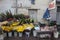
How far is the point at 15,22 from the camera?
13211mm

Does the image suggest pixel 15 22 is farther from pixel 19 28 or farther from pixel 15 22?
pixel 19 28

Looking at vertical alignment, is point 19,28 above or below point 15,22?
below

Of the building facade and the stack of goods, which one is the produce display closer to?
the stack of goods

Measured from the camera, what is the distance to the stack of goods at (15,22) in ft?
41.8

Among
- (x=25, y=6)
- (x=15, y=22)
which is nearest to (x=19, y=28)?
(x=15, y=22)

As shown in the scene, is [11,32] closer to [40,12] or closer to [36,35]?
[36,35]

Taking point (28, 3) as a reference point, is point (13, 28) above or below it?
below

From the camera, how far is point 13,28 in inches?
506

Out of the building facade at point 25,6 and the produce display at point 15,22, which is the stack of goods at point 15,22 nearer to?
the produce display at point 15,22

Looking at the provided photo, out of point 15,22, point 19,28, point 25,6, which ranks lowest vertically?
point 19,28

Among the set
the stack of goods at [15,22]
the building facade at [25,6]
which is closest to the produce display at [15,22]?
the stack of goods at [15,22]

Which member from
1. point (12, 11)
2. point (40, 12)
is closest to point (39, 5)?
point (40, 12)

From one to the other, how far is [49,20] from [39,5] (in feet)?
3.64

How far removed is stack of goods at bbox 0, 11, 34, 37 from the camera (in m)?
12.8
